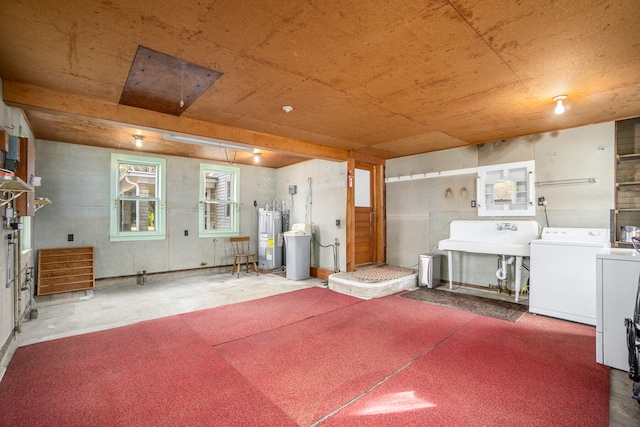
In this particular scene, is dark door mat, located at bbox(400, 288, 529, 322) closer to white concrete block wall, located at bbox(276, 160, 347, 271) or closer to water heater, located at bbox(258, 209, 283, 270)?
white concrete block wall, located at bbox(276, 160, 347, 271)

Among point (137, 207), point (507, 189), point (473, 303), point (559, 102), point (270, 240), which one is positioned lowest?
point (473, 303)

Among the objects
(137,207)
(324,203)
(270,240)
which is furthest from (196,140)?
(270,240)

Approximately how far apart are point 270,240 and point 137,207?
2978mm

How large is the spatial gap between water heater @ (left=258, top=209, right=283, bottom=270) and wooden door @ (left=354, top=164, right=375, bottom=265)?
2.00m

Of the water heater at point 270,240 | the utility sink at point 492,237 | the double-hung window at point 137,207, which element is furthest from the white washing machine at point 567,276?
the double-hung window at point 137,207

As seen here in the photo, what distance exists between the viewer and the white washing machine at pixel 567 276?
138 inches

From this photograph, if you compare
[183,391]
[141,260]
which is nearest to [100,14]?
[183,391]

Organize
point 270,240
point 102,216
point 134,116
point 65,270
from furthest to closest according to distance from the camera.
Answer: point 270,240 < point 102,216 < point 65,270 < point 134,116

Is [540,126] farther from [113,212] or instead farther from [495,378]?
[113,212]

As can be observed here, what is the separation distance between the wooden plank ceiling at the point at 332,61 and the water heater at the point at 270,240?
10.6ft

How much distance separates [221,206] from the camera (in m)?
7.98

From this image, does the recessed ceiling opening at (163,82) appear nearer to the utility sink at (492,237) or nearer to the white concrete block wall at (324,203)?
the white concrete block wall at (324,203)

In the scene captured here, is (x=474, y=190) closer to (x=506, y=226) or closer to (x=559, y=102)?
(x=506, y=226)

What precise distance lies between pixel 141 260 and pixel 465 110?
648 centimetres
